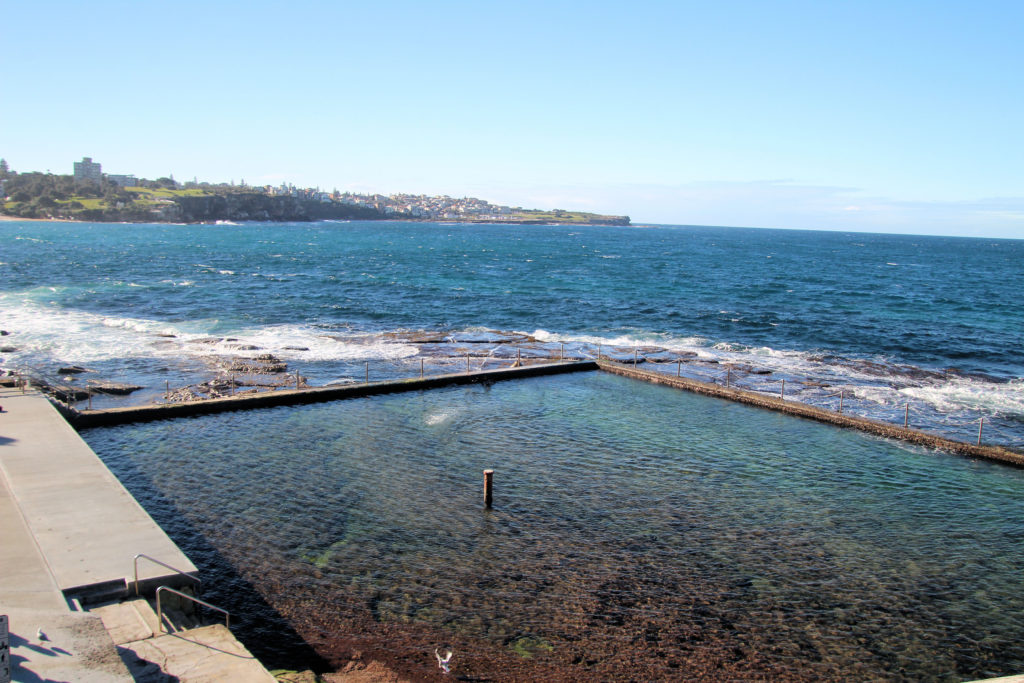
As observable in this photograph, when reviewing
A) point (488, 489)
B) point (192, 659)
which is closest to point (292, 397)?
point (488, 489)

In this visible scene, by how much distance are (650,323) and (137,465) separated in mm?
42048

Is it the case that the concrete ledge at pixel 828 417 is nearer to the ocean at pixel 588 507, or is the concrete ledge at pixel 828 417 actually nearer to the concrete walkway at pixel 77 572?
the ocean at pixel 588 507

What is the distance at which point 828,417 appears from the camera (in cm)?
2786

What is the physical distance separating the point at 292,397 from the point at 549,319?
31856mm

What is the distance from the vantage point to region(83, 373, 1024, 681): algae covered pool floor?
1307cm

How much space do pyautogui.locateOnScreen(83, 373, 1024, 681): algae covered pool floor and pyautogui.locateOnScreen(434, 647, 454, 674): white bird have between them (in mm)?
164

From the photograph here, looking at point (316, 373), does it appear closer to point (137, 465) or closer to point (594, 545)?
point (137, 465)

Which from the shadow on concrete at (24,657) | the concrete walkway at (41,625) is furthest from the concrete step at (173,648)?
the shadow on concrete at (24,657)

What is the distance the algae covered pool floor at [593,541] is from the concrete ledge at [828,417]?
2.51 ft

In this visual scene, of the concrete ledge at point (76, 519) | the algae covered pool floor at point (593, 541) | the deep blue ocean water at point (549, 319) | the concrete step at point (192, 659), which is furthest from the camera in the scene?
the deep blue ocean water at point (549, 319)

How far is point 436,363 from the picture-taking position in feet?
126

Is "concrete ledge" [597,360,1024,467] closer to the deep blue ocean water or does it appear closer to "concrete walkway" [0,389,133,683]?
the deep blue ocean water

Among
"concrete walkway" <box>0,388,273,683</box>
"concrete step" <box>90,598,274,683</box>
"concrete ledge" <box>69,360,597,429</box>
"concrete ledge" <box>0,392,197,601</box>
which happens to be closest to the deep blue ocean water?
"concrete ledge" <box>69,360,597,429</box>

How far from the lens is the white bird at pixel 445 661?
1212cm
